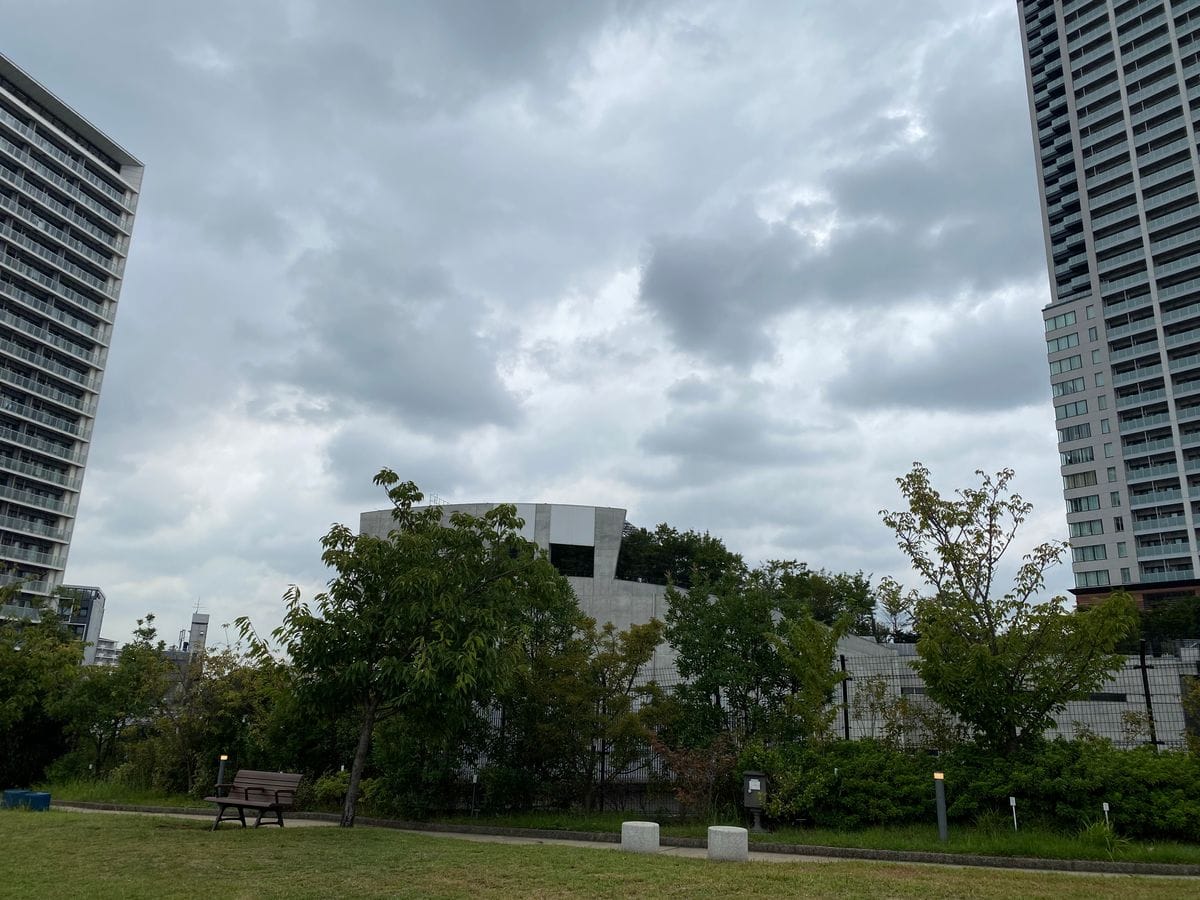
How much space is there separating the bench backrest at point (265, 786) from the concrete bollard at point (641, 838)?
19.5 ft

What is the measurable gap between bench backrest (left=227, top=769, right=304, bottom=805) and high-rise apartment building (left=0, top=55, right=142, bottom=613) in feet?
239

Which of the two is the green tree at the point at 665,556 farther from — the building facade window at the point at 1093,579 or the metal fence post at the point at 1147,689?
the metal fence post at the point at 1147,689

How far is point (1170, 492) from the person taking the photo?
81.8m

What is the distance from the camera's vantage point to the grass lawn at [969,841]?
1123 centimetres

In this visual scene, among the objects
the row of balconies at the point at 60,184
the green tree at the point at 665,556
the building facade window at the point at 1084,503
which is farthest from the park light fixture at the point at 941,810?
the row of balconies at the point at 60,184

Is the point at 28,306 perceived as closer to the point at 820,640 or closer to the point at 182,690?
the point at 182,690

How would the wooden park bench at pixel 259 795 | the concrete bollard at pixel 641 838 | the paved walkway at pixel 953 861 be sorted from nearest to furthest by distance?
the paved walkway at pixel 953 861, the concrete bollard at pixel 641 838, the wooden park bench at pixel 259 795

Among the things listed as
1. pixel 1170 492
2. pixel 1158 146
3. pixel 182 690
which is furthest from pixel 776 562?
pixel 1158 146

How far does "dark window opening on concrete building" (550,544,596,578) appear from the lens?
53.2 metres

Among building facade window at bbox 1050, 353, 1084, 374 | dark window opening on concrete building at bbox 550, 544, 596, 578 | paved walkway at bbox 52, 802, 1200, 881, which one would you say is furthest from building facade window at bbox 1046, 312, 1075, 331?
paved walkway at bbox 52, 802, 1200, 881

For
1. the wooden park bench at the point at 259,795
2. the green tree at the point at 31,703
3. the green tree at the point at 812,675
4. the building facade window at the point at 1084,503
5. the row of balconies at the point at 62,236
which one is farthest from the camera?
the building facade window at the point at 1084,503

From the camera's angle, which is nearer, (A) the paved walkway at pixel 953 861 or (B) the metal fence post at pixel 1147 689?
(A) the paved walkway at pixel 953 861

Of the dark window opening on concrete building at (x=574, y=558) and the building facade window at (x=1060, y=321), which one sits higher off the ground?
the building facade window at (x=1060, y=321)

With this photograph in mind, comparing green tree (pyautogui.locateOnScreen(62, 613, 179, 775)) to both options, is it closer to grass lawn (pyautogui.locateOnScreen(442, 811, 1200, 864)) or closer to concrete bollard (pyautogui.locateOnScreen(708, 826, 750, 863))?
grass lawn (pyautogui.locateOnScreen(442, 811, 1200, 864))
